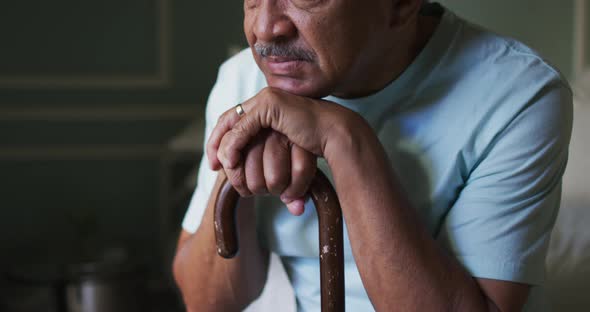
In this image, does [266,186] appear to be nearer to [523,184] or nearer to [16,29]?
[523,184]

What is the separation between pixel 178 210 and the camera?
3.04 metres

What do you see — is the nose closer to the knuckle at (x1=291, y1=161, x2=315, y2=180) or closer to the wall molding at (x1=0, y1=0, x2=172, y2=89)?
the knuckle at (x1=291, y1=161, x2=315, y2=180)

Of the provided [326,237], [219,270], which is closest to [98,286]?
[219,270]

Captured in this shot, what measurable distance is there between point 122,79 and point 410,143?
225 centimetres

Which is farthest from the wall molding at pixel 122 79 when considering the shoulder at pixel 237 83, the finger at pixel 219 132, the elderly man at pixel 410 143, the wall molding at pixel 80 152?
the finger at pixel 219 132

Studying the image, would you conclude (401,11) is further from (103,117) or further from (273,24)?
(103,117)

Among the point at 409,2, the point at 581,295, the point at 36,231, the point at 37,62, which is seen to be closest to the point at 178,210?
the point at 36,231

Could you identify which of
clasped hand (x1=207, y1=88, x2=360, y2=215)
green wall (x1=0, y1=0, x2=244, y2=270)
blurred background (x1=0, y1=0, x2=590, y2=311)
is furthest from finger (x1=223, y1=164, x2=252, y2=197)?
green wall (x1=0, y1=0, x2=244, y2=270)

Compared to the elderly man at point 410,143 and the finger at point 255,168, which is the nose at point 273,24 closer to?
the elderly man at point 410,143

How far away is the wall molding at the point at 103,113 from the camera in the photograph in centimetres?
293

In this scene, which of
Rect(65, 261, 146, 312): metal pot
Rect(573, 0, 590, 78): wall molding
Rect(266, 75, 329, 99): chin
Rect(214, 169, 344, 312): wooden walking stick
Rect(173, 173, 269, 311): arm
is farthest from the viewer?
Rect(65, 261, 146, 312): metal pot

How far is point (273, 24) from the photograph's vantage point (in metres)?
0.81

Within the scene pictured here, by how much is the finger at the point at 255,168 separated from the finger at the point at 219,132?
0.14 feet

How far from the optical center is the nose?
0.81 m
